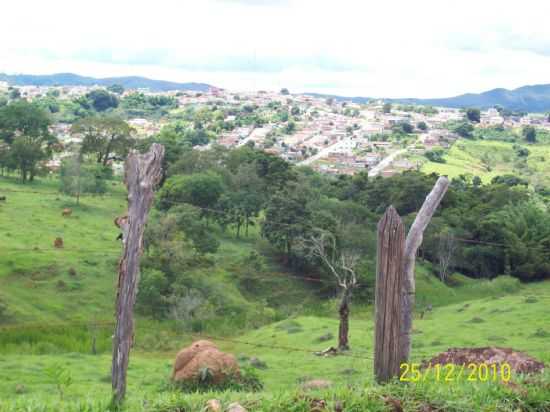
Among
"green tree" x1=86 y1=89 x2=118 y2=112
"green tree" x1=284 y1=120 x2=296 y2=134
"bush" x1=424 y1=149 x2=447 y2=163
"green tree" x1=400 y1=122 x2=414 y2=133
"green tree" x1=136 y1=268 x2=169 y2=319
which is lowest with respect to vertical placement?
"green tree" x1=136 y1=268 x2=169 y2=319

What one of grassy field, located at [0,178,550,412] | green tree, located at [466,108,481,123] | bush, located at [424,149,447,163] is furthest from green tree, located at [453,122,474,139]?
grassy field, located at [0,178,550,412]

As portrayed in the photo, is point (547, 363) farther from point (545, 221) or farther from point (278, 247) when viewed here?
point (545, 221)

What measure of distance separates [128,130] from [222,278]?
27663mm

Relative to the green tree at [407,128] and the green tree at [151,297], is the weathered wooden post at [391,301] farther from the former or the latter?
the green tree at [407,128]

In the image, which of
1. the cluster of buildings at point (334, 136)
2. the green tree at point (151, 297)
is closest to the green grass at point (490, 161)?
the cluster of buildings at point (334, 136)

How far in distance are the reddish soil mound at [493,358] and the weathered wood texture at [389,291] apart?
2.47 metres

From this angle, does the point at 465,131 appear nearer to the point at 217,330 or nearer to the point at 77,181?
the point at 77,181

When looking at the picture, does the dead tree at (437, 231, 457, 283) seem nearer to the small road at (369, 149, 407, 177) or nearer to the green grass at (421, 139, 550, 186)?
the green grass at (421, 139, 550, 186)

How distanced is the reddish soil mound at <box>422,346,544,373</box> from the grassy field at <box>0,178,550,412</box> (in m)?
0.47

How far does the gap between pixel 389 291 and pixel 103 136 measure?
51822 millimetres

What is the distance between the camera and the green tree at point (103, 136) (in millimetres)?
54312

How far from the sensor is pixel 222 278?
31672mm

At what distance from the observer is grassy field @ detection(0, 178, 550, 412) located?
573 cm

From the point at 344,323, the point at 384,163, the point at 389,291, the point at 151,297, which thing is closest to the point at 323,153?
the point at 384,163
